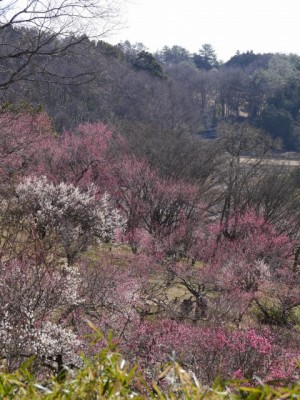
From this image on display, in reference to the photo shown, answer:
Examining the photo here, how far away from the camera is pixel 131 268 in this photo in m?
14.3

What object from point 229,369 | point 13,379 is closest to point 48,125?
point 229,369

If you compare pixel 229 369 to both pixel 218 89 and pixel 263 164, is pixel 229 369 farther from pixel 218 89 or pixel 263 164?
pixel 218 89

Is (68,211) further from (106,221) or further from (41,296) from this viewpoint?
(41,296)

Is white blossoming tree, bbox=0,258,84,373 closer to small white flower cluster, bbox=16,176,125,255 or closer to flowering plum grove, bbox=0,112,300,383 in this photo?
flowering plum grove, bbox=0,112,300,383

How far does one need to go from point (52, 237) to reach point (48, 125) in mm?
17730

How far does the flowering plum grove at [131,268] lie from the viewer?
22.5 feet

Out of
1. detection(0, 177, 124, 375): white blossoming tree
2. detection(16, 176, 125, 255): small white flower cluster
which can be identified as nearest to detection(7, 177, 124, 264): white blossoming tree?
detection(16, 176, 125, 255): small white flower cluster

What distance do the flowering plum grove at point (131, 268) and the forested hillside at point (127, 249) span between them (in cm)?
6

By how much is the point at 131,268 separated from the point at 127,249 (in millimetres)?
5915

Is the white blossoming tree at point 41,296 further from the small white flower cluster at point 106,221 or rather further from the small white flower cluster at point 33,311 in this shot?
the small white flower cluster at point 106,221

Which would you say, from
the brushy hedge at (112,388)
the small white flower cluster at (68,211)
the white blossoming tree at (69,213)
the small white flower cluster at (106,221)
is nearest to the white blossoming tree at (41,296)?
the white blossoming tree at (69,213)

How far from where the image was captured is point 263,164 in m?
26.2

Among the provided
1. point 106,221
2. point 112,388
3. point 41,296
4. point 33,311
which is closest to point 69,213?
point 106,221

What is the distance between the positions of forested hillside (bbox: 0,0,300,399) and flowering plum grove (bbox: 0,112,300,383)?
0.06 m
